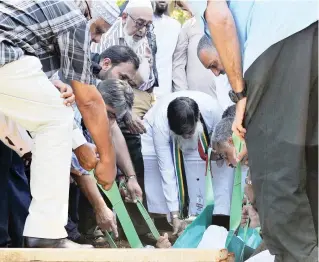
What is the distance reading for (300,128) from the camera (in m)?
2.58

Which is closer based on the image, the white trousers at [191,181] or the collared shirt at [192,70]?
the white trousers at [191,181]

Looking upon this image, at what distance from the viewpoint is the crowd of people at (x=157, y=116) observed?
2596 millimetres

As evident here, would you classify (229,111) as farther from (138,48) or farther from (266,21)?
(266,21)

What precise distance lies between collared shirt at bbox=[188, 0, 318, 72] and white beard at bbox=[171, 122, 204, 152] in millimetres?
1197

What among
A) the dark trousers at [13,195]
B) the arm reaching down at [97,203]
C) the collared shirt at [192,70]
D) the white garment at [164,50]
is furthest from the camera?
the white garment at [164,50]

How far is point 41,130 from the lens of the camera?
9.15 feet

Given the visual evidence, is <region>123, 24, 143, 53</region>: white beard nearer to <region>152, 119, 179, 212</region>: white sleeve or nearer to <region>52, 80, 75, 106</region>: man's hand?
<region>152, 119, 179, 212</region>: white sleeve

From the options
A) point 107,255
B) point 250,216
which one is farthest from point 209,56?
point 107,255

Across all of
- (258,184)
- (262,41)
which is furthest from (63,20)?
(258,184)

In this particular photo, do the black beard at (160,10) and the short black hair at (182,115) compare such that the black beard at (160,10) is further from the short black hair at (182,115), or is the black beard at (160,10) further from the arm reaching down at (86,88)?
the arm reaching down at (86,88)

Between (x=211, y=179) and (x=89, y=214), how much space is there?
63 centimetres

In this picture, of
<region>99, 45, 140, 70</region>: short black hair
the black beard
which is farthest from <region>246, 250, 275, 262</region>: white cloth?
the black beard

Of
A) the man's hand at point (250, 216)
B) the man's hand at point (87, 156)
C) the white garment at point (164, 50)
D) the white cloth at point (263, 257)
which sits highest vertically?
the white garment at point (164, 50)

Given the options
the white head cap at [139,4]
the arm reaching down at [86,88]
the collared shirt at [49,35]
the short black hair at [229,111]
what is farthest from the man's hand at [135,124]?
the collared shirt at [49,35]
